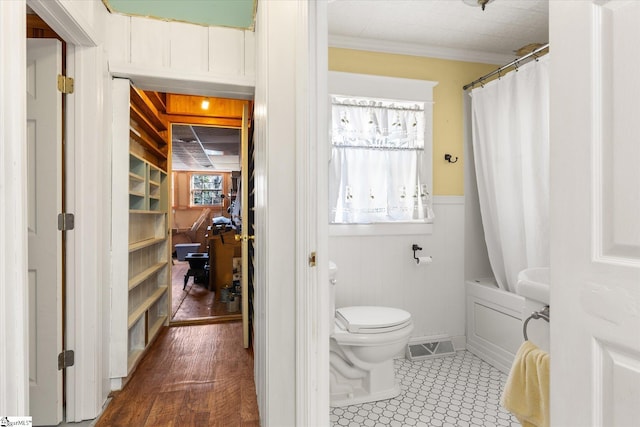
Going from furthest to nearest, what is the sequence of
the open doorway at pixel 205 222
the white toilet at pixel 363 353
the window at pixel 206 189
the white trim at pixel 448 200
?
the window at pixel 206 189
the open doorway at pixel 205 222
the white trim at pixel 448 200
the white toilet at pixel 363 353

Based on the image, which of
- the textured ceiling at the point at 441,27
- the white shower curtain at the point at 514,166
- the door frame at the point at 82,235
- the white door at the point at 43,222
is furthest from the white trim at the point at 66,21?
the white shower curtain at the point at 514,166

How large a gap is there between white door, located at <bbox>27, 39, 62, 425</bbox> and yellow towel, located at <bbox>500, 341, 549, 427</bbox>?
83.9 inches

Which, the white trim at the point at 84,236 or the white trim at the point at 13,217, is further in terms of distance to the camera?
the white trim at the point at 84,236

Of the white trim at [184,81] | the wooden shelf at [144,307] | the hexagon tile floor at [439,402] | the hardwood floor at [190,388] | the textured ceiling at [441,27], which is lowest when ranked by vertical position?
the hexagon tile floor at [439,402]

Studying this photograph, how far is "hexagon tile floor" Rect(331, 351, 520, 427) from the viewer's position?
1982 millimetres

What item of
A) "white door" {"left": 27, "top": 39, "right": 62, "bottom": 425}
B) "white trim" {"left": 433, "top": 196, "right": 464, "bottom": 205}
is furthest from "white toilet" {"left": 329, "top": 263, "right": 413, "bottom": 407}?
"white door" {"left": 27, "top": 39, "right": 62, "bottom": 425}

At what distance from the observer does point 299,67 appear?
1.33 meters

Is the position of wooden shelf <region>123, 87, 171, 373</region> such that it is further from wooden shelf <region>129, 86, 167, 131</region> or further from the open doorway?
the open doorway

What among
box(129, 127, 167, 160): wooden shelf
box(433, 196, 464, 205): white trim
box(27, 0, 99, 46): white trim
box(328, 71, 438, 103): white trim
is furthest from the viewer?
box(433, 196, 464, 205): white trim

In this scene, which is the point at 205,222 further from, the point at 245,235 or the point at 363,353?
the point at 363,353

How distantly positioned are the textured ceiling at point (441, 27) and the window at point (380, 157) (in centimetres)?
31

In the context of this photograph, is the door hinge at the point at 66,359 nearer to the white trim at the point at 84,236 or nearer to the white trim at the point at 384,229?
the white trim at the point at 84,236

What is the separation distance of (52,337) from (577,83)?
239 cm

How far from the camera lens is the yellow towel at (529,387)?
980mm
